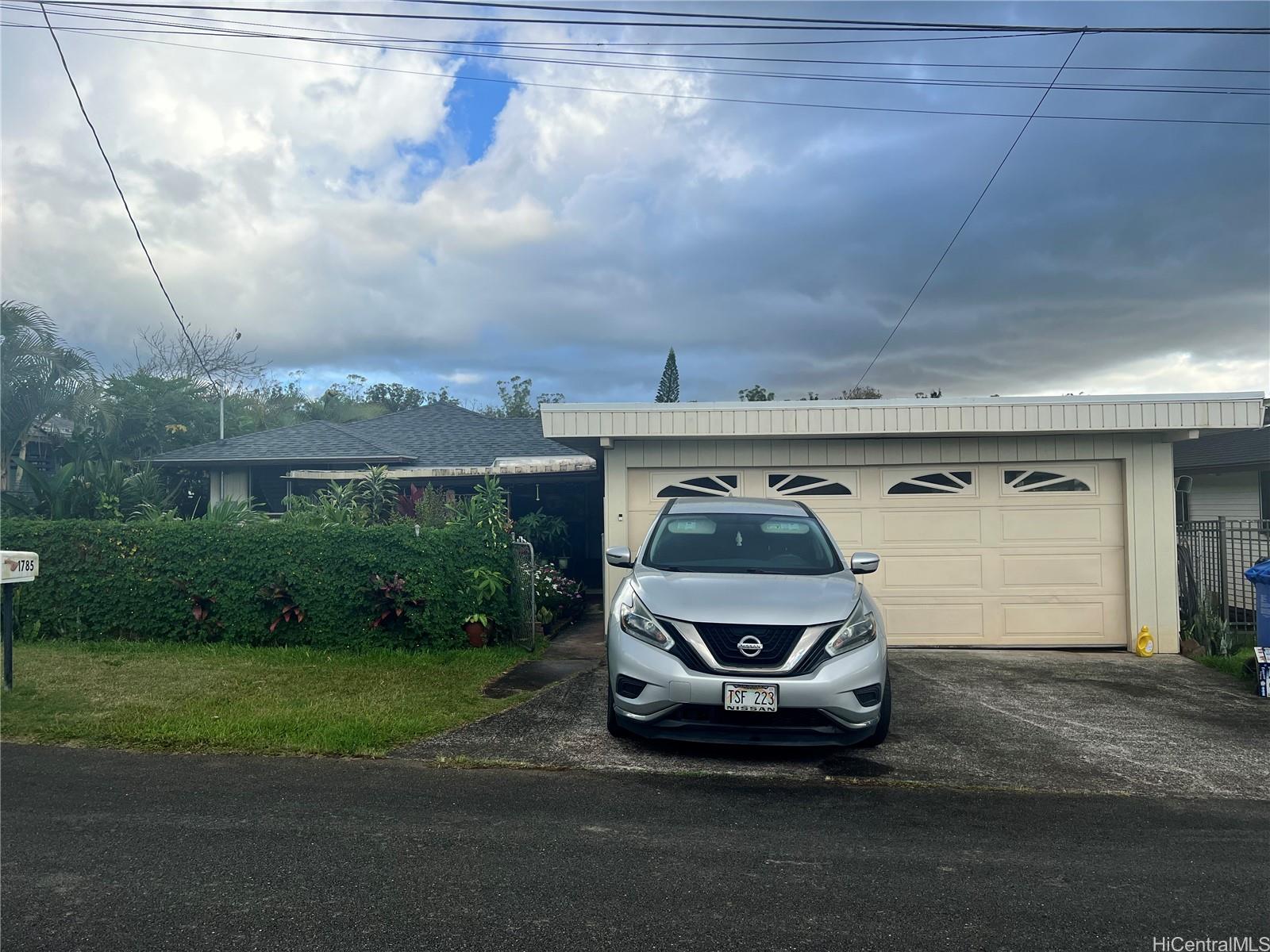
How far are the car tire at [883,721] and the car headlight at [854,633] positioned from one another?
32cm

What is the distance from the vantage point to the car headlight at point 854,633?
5395 millimetres

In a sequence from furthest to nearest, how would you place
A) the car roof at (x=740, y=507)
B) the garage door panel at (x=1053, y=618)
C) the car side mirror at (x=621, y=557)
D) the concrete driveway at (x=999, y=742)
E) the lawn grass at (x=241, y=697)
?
the garage door panel at (x=1053, y=618) → the car roof at (x=740, y=507) → the car side mirror at (x=621, y=557) → the lawn grass at (x=241, y=697) → the concrete driveway at (x=999, y=742)

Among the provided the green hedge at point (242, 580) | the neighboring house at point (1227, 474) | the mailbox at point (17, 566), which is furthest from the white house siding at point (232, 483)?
the neighboring house at point (1227, 474)

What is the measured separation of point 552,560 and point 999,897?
1183cm

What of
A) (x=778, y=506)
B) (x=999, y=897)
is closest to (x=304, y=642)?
(x=778, y=506)

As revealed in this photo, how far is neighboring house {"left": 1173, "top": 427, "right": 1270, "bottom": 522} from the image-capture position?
52.2 feet

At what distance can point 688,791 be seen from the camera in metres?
4.89

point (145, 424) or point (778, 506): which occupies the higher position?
point (145, 424)

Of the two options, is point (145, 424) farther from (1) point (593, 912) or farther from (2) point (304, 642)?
(1) point (593, 912)

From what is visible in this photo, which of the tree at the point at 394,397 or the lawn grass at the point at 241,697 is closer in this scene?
the lawn grass at the point at 241,697

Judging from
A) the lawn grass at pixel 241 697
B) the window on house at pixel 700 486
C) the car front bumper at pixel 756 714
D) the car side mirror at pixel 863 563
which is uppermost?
the window on house at pixel 700 486

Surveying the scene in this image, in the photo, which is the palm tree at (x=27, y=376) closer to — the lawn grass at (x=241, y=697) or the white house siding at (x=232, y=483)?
the white house siding at (x=232, y=483)

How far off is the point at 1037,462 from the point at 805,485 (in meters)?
2.66

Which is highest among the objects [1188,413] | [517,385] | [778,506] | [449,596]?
[517,385]
